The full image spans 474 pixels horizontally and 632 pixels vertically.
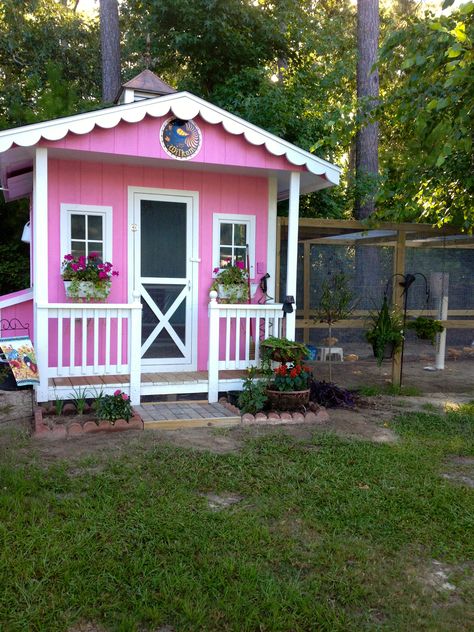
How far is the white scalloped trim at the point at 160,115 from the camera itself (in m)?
5.44

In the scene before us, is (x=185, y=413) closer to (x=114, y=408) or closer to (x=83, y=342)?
(x=114, y=408)

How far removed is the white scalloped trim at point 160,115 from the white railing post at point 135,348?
1.70 metres

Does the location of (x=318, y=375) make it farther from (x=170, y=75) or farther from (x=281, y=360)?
(x=170, y=75)

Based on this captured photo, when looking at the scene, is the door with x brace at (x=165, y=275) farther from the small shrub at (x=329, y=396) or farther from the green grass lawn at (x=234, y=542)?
the green grass lawn at (x=234, y=542)

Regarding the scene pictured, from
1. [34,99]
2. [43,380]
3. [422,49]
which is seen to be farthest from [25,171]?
[34,99]

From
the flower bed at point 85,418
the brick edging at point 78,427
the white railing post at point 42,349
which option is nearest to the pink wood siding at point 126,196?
the white railing post at point 42,349

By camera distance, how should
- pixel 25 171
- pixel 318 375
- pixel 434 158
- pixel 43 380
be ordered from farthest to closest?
1. pixel 318 375
2. pixel 25 171
3. pixel 43 380
4. pixel 434 158

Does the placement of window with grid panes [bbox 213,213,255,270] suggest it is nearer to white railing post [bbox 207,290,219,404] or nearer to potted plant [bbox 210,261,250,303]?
potted plant [bbox 210,261,250,303]

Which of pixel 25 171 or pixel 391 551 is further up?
pixel 25 171

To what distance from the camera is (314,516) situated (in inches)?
136

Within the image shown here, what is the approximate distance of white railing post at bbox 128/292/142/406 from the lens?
582 centimetres

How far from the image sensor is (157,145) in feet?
19.5

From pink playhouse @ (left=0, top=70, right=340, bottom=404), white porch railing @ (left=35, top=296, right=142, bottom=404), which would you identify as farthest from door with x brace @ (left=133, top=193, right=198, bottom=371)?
white porch railing @ (left=35, top=296, right=142, bottom=404)

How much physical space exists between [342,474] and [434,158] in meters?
2.33
